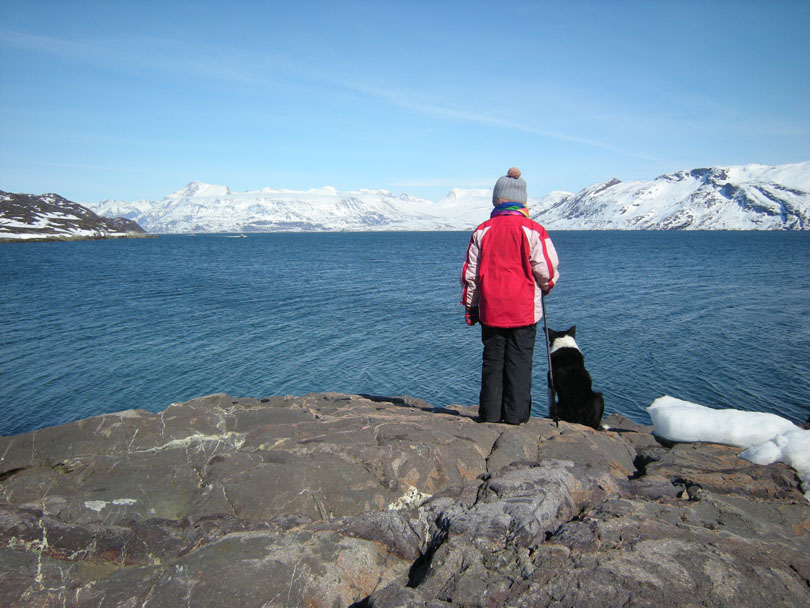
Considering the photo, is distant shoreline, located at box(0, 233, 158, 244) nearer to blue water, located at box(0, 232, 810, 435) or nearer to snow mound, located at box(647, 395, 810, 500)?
blue water, located at box(0, 232, 810, 435)

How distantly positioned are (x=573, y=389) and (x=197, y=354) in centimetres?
1608

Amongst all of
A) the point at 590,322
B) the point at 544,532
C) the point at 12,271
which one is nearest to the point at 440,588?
the point at 544,532

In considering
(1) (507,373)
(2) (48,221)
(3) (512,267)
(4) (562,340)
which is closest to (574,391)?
(4) (562,340)

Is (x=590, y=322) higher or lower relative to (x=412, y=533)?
lower

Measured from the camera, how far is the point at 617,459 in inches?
263

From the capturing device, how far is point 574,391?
840 centimetres

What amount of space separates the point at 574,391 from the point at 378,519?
5201 mm

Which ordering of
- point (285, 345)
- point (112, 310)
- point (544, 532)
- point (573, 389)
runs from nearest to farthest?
1. point (544, 532)
2. point (573, 389)
3. point (285, 345)
4. point (112, 310)

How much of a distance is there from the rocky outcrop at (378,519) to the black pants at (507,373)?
0.47 m

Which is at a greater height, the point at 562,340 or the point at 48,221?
the point at 48,221

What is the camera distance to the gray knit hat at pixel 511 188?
22.9ft

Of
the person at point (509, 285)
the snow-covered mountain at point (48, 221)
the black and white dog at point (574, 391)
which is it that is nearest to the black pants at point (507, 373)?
the person at point (509, 285)

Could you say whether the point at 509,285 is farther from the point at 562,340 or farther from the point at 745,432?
the point at 745,432

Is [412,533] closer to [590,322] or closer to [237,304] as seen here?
[590,322]
